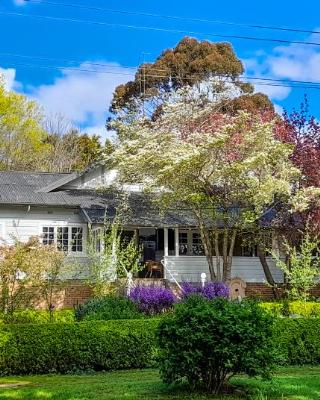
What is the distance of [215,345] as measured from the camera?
7.05 meters

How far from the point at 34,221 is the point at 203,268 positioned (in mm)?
6560

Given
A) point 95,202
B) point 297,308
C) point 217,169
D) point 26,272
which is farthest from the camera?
point 95,202

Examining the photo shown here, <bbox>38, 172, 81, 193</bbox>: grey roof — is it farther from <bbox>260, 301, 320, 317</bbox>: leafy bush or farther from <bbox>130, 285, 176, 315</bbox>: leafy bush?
<bbox>260, 301, 320, 317</bbox>: leafy bush

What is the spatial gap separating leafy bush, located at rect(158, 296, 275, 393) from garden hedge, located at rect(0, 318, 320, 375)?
3.15m

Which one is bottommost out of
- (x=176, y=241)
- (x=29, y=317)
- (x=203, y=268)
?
(x=29, y=317)

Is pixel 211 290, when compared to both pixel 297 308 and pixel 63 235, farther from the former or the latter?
pixel 63 235

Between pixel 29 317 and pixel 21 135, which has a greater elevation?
pixel 21 135

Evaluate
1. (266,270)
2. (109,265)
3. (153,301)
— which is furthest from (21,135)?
(153,301)

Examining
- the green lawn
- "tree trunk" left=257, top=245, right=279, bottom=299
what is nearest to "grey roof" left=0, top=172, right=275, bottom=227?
"tree trunk" left=257, top=245, right=279, bottom=299

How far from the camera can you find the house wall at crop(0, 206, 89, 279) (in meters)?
21.3

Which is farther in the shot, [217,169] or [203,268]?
[203,268]

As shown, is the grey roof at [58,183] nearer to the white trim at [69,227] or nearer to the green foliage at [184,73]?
the white trim at [69,227]

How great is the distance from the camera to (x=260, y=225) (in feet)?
67.0

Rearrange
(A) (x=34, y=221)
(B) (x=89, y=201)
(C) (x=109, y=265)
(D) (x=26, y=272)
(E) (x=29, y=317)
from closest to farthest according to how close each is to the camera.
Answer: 1. (E) (x=29, y=317)
2. (D) (x=26, y=272)
3. (C) (x=109, y=265)
4. (A) (x=34, y=221)
5. (B) (x=89, y=201)
